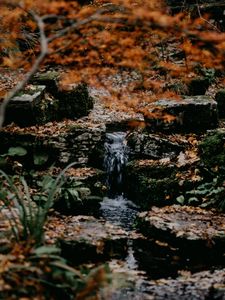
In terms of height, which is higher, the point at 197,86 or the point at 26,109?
the point at 197,86

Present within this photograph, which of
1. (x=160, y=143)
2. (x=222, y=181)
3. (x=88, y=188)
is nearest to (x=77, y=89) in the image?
(x=160, y=143)

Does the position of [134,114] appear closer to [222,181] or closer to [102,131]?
[102,131]

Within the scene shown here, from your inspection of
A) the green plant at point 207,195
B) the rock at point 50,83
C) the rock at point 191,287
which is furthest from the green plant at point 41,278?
the rock at point 50,83

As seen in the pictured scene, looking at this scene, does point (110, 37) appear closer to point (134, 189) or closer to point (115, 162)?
point (134, 189)

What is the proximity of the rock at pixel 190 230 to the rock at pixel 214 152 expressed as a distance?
116 centimetres

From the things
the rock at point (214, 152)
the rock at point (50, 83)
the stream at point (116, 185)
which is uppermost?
the rock at point (50, 83)

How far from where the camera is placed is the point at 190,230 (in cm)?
608

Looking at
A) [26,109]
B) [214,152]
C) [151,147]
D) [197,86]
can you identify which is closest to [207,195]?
[214,152]

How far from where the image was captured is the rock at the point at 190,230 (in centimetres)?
579

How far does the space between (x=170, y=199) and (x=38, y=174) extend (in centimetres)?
279

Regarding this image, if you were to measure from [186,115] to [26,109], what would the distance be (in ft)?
13.2

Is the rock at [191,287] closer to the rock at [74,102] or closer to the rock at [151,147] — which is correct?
the rock at [151,147]

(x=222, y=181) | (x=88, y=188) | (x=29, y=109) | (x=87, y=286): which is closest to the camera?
(x=87, y=286)

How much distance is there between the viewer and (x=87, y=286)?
143 inches
